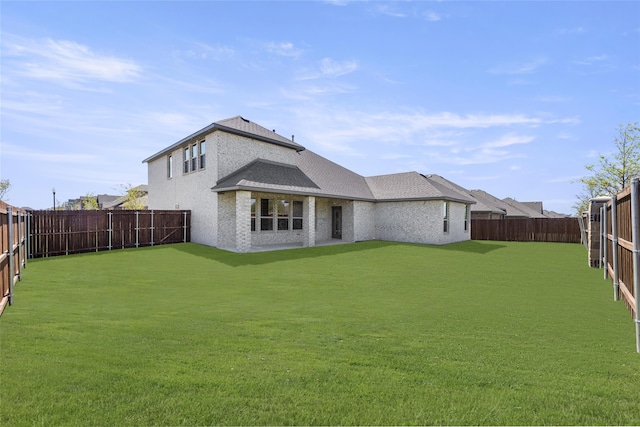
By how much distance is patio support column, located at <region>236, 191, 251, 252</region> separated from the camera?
15883mm

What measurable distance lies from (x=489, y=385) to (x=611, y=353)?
221 cm

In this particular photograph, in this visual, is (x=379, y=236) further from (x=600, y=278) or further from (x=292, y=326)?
(x=292, y=326)

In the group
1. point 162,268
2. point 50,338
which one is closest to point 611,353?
point 50,338

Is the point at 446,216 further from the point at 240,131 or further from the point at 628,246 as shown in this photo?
the point at 628,246

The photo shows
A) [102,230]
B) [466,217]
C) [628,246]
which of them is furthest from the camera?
[466,217]

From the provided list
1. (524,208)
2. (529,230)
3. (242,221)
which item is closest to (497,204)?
(524,208)

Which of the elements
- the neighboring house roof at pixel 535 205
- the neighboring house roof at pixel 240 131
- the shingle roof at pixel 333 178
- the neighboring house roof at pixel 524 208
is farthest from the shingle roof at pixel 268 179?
the neighboring house roof at pixel 535 205

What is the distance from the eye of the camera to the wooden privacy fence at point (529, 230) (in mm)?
25891

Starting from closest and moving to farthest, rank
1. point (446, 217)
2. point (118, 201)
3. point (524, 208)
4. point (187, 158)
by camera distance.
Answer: point (187, 158), point (446, 217), point (118, 201), point (524, 208)

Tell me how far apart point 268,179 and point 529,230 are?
72.5 feet

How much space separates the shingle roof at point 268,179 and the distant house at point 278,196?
65 millimetres

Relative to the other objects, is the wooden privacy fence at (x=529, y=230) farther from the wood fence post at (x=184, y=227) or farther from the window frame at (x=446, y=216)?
the wood fence post at (x=184, y=227)

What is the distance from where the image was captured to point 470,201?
25.2 meters

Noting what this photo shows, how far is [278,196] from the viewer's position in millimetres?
19438
